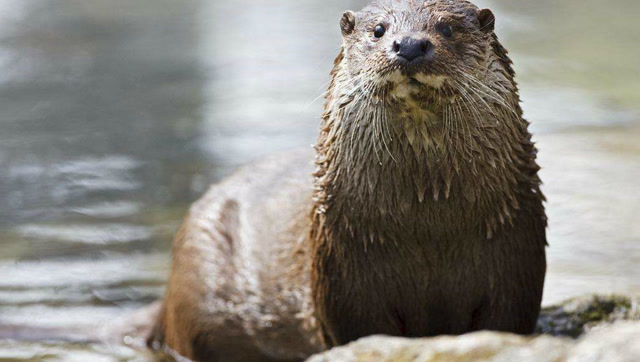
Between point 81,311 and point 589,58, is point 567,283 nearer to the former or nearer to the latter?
point 81,311

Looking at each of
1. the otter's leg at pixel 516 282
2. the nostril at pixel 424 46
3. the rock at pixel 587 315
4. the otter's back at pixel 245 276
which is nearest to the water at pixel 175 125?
the otter's back at pixel 245 276

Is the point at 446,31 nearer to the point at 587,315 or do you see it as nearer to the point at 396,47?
the point at 396,47

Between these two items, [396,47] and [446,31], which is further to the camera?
[446,31]

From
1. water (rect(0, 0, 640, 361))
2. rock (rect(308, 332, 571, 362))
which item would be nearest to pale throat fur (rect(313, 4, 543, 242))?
rock (rect(308, 332, 571, 362))

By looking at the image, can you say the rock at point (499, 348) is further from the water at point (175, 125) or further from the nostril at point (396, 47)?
the water at point (175, 125)

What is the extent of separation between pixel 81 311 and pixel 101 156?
8.03 feet

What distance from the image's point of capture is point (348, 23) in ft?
13.0

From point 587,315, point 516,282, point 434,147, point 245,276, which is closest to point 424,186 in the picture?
point 434,147

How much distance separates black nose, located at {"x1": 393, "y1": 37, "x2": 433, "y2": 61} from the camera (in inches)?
135

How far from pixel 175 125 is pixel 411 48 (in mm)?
5112

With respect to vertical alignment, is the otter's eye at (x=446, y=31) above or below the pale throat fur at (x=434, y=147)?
above

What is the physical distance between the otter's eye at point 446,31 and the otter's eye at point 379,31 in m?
0.18

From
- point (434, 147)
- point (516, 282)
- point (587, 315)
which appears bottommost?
point (587, 315)

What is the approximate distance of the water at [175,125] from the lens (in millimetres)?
5637
